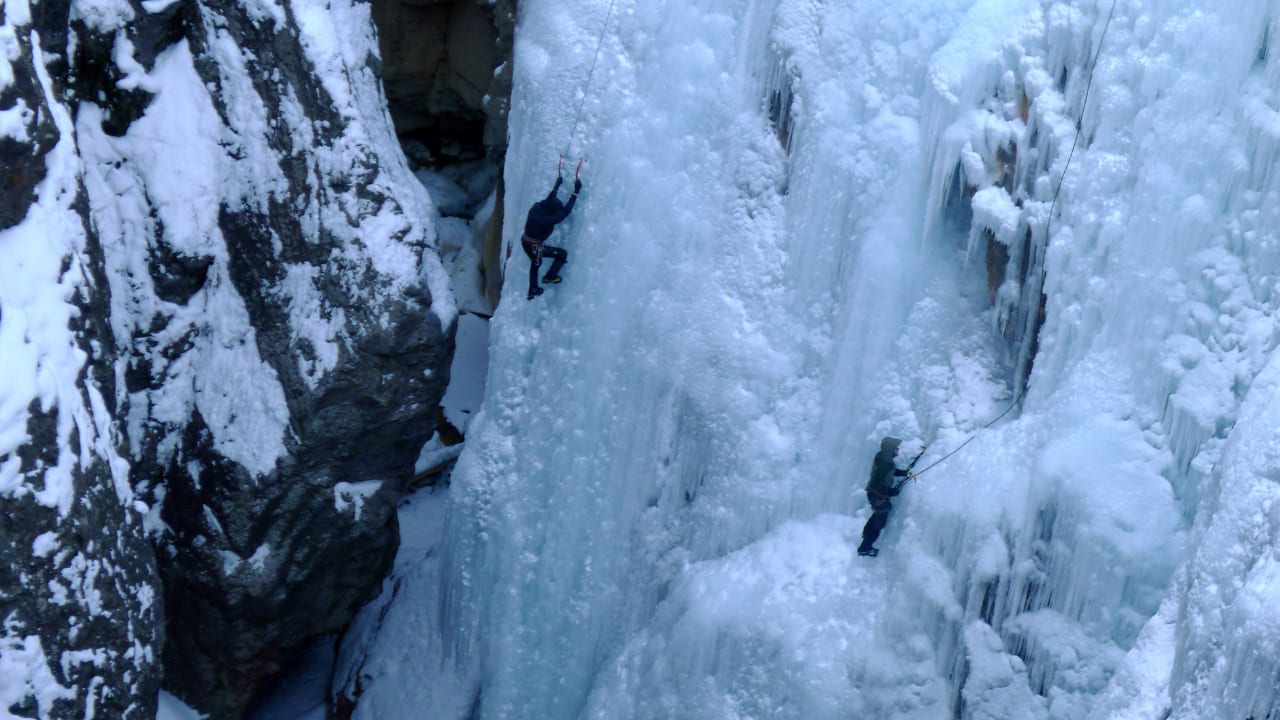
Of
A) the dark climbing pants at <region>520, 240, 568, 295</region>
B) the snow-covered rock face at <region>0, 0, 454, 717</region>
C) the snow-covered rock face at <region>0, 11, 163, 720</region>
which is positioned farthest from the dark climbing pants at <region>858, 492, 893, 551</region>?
the snow-covered rock face at <region>0, 11, 163, 720</region>

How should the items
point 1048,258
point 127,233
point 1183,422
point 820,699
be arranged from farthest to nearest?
point 127,233, point 820,699, point 1048,258, point 1183,422

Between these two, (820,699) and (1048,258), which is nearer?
(1048,258)

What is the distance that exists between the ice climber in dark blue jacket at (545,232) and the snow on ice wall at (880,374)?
4.8 inches

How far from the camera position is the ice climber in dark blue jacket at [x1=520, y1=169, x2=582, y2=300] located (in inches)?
226

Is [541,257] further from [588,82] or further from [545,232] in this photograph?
[588,82]

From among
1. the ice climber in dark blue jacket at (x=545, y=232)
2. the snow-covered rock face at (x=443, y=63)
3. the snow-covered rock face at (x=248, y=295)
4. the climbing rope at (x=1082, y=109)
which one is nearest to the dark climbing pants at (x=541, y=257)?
the ice climber in dark blue jacket at (x=545, y=232)

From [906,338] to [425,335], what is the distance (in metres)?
2.46

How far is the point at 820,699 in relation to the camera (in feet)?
16.6

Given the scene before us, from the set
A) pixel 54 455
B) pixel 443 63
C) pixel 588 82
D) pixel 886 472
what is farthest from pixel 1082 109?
pixel 443 63

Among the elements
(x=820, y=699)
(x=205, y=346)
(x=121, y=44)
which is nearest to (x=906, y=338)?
(x=820, y=699)

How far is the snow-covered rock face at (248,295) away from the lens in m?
5.45

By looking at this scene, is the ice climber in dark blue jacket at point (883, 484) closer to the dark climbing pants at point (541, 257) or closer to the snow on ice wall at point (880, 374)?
the snow on ice wall at point (880, 374)

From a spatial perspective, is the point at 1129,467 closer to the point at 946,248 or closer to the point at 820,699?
the point at 946,248

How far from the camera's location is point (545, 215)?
573 cm
